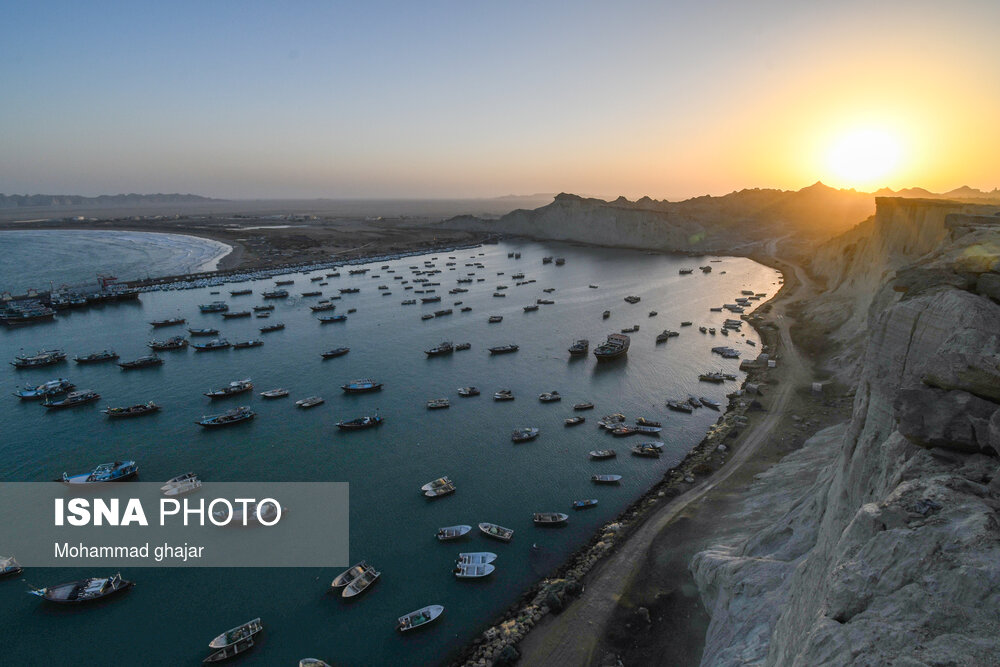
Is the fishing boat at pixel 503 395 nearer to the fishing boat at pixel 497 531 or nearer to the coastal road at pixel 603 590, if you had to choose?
the fishing boat at pixel 497 531

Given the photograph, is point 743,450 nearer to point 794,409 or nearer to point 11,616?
point 794,409

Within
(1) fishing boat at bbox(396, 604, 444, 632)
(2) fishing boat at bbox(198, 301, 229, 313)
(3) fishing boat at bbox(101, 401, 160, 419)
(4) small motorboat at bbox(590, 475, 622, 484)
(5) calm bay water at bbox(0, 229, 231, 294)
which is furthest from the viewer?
(5) calm bay water at bbox(0, 229, 231, 294)

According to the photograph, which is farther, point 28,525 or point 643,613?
point 28,525

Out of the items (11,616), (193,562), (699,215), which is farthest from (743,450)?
(699,215)

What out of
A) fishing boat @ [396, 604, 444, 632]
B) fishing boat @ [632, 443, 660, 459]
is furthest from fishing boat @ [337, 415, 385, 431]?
fishing boat @ [632, 443, 660, 459]

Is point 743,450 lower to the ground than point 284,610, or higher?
higher

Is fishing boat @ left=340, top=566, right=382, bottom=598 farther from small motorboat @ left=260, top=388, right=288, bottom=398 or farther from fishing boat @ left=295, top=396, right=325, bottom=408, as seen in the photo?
small motorboat @ left=260, top=388, right=288, bottom=398

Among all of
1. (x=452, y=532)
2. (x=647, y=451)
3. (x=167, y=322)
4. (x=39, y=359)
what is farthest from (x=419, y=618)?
(x=167, y=322)
